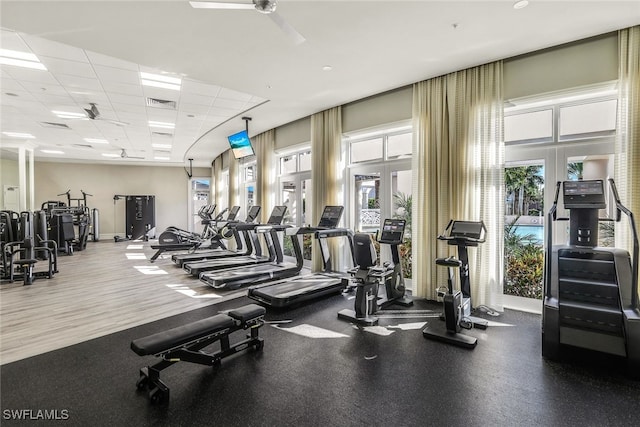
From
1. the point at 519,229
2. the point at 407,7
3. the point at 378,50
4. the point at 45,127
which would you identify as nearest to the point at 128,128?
the point at 45,127

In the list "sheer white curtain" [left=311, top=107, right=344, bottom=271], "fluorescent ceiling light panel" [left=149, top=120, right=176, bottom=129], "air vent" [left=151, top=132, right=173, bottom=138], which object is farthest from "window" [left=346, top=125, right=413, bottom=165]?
"air vent" [left=151, top=132, right=173, bottom=138]

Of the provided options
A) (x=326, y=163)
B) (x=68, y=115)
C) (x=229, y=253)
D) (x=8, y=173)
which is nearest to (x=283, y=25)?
(x=326, y=163)

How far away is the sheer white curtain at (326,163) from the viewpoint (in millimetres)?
6270

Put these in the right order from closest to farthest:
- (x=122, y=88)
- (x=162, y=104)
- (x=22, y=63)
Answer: (x=22, y=63)
(x=122, y=88)
(x=162, y=104)

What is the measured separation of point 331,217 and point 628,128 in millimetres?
4010

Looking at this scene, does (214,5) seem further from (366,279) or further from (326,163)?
(326,163)

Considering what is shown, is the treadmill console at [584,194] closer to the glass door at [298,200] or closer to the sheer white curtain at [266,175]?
the glass door at [298,200]

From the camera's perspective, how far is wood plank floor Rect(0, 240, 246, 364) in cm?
341

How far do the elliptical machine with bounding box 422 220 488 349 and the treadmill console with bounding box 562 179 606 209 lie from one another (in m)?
0.86

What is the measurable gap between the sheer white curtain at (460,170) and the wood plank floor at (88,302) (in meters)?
3.28

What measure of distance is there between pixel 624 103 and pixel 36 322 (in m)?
7.57

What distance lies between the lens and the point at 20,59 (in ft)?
14.2

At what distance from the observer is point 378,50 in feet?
13.0

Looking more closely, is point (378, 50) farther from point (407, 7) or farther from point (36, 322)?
point (36, 322)
